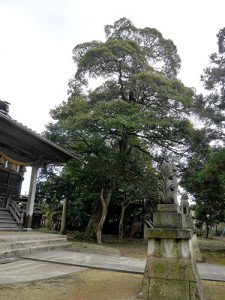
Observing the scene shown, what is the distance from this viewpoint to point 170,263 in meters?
5.43

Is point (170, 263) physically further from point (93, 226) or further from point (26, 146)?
point (93, 226)

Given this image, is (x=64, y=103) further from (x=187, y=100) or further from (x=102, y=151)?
(x=187, y=100)

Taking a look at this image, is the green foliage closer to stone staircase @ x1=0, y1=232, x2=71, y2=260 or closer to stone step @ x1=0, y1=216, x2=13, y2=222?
stone staircase @ x1=0, y1=232, x2=71, y2=260

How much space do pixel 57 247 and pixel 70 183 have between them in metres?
7.25

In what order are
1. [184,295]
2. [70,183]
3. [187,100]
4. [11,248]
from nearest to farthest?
[184,295], [11,248], [187,100], [70,183]

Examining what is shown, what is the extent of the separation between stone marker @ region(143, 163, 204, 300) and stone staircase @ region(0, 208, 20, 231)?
979 cm

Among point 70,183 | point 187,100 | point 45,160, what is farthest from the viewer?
point 70,183

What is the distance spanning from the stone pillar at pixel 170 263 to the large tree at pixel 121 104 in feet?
32.0

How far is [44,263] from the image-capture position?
333 inches

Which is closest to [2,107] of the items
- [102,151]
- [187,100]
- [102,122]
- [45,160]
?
[45,160]

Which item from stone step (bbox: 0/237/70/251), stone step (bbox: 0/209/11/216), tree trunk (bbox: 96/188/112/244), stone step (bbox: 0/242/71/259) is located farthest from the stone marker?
tree trunk (bbox: 96/188/112/244)

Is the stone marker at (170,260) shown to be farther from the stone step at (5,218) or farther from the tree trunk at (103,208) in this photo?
the tree trunk at (103,208)

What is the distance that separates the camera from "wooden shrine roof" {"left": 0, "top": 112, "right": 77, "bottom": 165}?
12021 mm

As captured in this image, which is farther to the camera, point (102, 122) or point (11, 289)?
point (102, 122)
